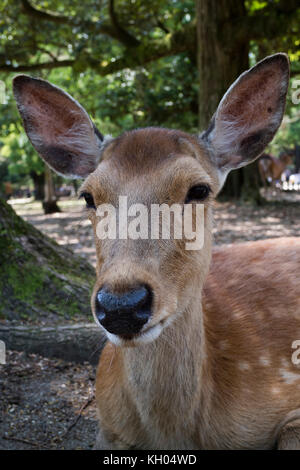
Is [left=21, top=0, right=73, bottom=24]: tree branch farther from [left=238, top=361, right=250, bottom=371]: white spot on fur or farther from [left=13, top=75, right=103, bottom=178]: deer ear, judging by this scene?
[left=238, top=361, right=250, bottom=371]: white spot on fur

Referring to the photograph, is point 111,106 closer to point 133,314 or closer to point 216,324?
point 216,324

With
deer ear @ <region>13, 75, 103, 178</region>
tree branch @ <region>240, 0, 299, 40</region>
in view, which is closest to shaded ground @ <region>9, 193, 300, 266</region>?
tree branch @ <region>240, 0, 299, 40</region>

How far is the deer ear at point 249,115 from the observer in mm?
2879

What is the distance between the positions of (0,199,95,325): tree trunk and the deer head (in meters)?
1.48

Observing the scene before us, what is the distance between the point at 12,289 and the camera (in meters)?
4.30

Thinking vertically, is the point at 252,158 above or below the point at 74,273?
above

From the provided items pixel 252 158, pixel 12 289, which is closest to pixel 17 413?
pixel 12 289

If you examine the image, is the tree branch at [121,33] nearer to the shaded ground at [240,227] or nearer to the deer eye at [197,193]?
the shaded ground at [240,227]

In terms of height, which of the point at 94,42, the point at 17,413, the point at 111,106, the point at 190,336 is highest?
the point at 94,42

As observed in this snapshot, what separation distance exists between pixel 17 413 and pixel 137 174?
1897mm

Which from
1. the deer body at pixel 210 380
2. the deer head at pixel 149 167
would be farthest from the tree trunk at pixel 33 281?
the deer head at pixel 149 167

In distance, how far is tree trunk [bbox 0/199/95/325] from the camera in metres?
4.30

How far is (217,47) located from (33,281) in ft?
24.6
